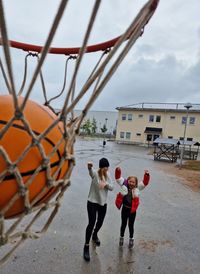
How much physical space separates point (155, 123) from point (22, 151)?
40.9 metres

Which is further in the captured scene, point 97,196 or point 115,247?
point 115,247

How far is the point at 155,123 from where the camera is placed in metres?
41.0

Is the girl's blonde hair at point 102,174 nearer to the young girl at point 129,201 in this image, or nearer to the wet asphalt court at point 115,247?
the young girl at point 129,201

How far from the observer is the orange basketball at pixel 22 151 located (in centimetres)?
130

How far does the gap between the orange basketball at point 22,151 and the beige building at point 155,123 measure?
126ft

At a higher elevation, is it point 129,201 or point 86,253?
point 129,201

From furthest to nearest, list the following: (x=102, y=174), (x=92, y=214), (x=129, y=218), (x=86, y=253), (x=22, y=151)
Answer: (x=129, y=218) → (x=102, y=174) → (x=92, y=214) → (x=86, y=253) → (x=22, y=151)

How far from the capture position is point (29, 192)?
1.37 m

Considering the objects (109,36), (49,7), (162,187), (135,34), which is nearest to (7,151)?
(135,34)

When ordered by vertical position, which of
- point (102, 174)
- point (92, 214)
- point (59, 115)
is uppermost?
point (59, 115)

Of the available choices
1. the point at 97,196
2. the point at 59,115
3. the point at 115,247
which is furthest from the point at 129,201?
the point at 59,115

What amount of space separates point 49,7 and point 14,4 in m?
0.29

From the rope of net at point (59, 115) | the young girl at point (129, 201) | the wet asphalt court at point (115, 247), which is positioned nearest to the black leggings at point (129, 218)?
the young girl at point (129, 201)

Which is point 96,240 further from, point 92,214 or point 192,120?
point 192,120
